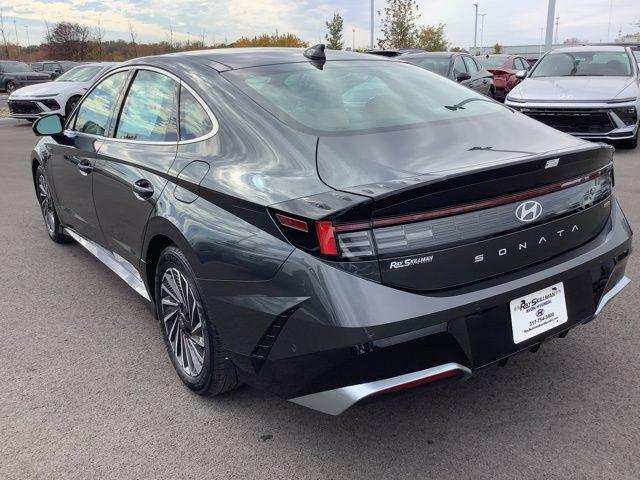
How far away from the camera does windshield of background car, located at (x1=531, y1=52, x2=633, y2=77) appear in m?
9.65

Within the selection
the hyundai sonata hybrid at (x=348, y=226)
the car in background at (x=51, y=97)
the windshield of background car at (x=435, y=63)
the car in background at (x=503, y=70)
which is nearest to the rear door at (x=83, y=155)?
the hyundai sonata hybrid at (x=348, y=226)

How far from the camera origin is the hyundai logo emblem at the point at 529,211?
86.7 inches

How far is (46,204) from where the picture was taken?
17.6ft

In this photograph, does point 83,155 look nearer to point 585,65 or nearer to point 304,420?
point 304,420

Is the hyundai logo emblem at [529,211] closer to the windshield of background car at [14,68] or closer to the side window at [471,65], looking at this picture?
the side window at [471,65]

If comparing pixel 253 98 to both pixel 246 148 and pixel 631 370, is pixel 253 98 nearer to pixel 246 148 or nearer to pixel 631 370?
pixel 246 148

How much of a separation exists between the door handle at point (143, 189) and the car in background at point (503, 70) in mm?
13103

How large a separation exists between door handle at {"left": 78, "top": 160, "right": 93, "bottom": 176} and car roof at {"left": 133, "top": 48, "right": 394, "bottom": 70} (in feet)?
2.35

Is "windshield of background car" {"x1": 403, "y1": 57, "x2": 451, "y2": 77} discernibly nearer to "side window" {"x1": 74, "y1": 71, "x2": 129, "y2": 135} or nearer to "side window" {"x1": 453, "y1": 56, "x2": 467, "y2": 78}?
"side window" {"x1": 453, "y1": 56, "x2": 467, "y2": 78}

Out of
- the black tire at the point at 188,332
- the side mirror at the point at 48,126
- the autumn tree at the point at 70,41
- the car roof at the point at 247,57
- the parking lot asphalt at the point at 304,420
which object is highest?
the autumn tree at the point at 70,41

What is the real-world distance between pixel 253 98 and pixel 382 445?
159 cm

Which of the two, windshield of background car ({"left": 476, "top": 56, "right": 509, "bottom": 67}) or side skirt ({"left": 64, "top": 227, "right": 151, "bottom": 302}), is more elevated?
windshield of background car ({"left": 476, "top": 56, "right": 509, "bottom": 67})

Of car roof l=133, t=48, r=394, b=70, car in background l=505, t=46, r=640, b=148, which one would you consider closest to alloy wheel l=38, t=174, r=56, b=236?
car roof l=133, t=48, r=394, b=70

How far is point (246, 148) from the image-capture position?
245 centimetres
